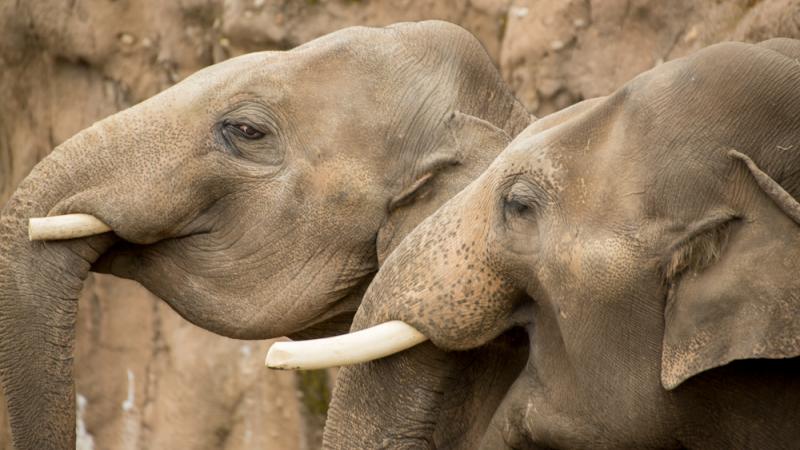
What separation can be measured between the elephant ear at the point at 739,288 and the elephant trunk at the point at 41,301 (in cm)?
164

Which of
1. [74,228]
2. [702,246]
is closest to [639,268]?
[702,246]

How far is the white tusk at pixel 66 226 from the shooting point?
161 inches

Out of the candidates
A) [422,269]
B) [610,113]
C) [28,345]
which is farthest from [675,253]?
[28,345]

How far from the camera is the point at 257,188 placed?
13.4ft

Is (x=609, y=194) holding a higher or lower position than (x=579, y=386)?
higher

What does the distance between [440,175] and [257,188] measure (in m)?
0.43

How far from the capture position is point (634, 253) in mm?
3039

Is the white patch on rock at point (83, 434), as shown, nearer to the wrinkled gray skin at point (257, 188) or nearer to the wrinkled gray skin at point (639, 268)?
the wrinkled gray skin at point (257, 188)

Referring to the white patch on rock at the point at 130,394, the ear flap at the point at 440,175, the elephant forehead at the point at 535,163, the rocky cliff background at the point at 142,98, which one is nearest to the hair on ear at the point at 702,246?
the elephant forehead at the point at 535,163

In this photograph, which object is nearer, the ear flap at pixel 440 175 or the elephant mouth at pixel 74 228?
the ear flap at pixel 440 175

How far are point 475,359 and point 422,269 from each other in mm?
368

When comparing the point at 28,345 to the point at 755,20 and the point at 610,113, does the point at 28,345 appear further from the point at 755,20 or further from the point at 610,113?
the point at 755,20

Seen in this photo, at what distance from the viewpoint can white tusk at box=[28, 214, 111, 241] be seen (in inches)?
161

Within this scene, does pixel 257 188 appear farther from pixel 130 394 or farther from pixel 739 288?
pixel 130 394
